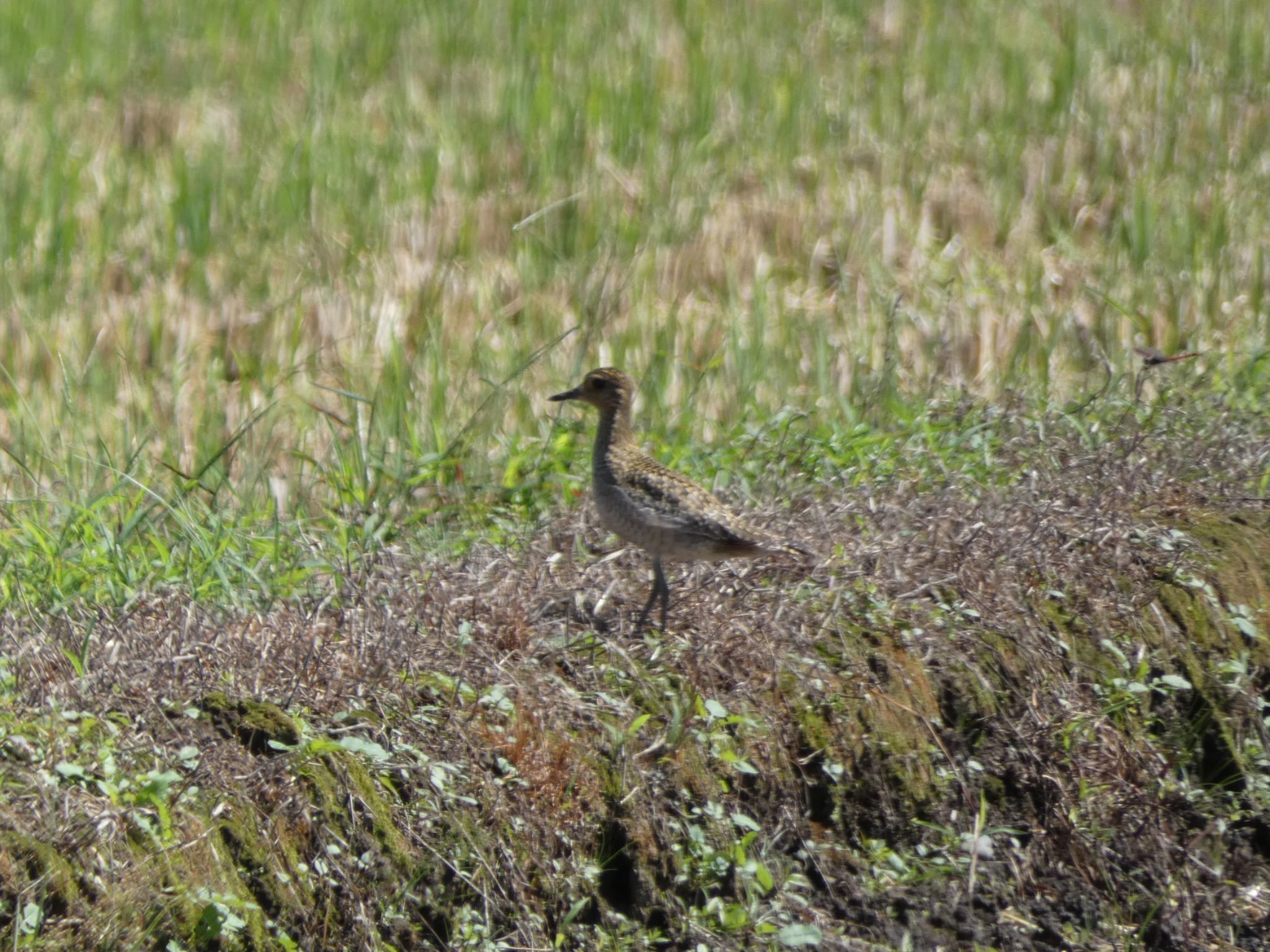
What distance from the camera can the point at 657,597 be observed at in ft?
14.4

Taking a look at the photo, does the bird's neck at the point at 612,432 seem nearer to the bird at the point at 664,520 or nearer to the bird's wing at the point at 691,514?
the bird at the point at 664,520

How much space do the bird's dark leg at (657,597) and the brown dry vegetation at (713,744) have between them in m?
0.06

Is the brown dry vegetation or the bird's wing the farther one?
the bird's wing

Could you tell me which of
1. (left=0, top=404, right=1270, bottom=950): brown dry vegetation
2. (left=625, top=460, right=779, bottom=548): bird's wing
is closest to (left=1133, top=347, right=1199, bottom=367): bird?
(left=0, top=404, right=1270, bottom=950): brown dry vegetation

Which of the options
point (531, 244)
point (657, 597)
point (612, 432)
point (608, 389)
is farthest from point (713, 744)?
point (531, 244)

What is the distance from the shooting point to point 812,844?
395cm

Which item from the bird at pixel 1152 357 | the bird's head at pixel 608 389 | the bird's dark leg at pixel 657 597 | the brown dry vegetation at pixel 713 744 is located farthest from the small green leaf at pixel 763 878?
the bird at pixel 1152 357

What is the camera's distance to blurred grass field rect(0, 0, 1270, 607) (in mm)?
5570

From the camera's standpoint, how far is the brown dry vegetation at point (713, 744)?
3.35 meters

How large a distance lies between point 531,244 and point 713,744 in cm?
425

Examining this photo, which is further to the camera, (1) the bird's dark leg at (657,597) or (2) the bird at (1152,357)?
(2) the bird at (1152,357)

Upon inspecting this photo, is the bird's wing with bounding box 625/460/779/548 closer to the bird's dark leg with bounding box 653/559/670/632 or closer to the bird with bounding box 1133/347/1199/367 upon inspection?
the bird's dark leg with bounding box 653/559/670/632

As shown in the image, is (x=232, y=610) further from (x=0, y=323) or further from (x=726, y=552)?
(x=0, y=323)

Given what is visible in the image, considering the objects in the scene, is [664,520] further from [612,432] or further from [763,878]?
[763,878]
